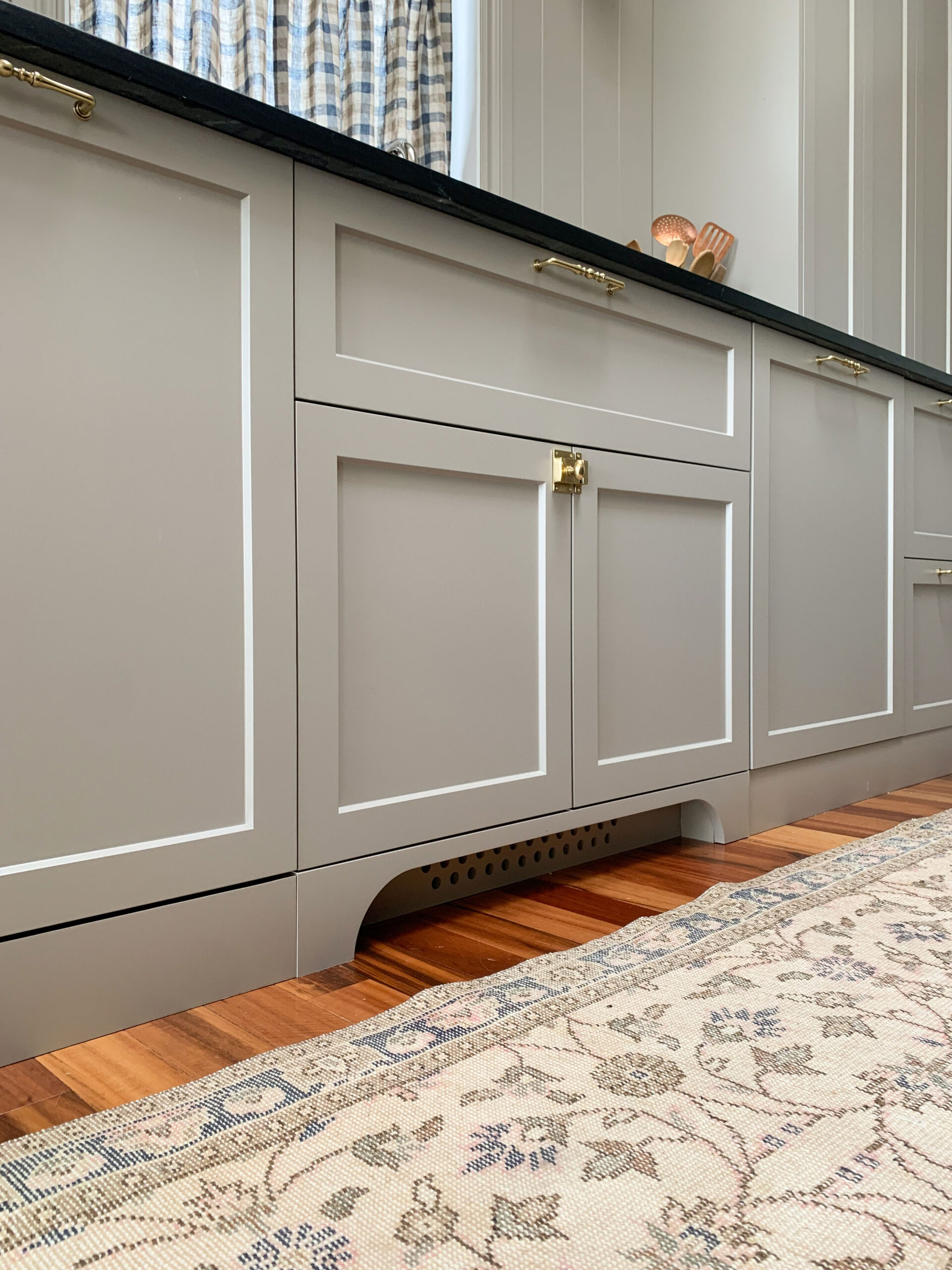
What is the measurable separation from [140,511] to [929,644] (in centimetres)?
212

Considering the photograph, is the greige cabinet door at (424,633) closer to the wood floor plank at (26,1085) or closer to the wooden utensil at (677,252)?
the wood floor plank at (26,1085)

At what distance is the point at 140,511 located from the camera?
1.00 meters

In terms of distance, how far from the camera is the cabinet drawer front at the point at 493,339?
3.82ft

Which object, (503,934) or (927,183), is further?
(927,183)

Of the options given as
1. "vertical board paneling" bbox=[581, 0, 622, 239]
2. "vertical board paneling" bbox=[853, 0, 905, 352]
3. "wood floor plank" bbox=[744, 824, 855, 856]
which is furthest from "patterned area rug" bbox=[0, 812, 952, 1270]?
"vertical board paneling" bbox=[853, 0, 905, 352]

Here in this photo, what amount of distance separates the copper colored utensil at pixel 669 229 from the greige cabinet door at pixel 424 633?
4.08 ft

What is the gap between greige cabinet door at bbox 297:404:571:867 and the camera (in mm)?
1157

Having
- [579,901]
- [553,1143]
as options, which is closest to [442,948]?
[579,901]

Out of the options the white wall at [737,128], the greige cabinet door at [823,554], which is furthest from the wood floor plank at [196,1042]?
the white wall at [737,128]

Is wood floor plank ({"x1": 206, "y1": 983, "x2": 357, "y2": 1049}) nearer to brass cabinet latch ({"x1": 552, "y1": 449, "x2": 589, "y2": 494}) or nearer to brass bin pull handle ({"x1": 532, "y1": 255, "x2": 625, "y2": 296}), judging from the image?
brass cabinet latch ({"x1": 552, "y1": 449, "x2": 589, "y2": 494})

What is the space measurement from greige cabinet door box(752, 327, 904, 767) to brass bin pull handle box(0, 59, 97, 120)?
129 centimetres

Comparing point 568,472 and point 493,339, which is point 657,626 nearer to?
point 568,472

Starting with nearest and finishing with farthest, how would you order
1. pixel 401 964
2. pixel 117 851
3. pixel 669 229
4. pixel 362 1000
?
pixel 117 851, pixel 362 1000, pixel 401 964, pixel 669 229

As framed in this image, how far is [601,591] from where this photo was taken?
1565 millimetres
